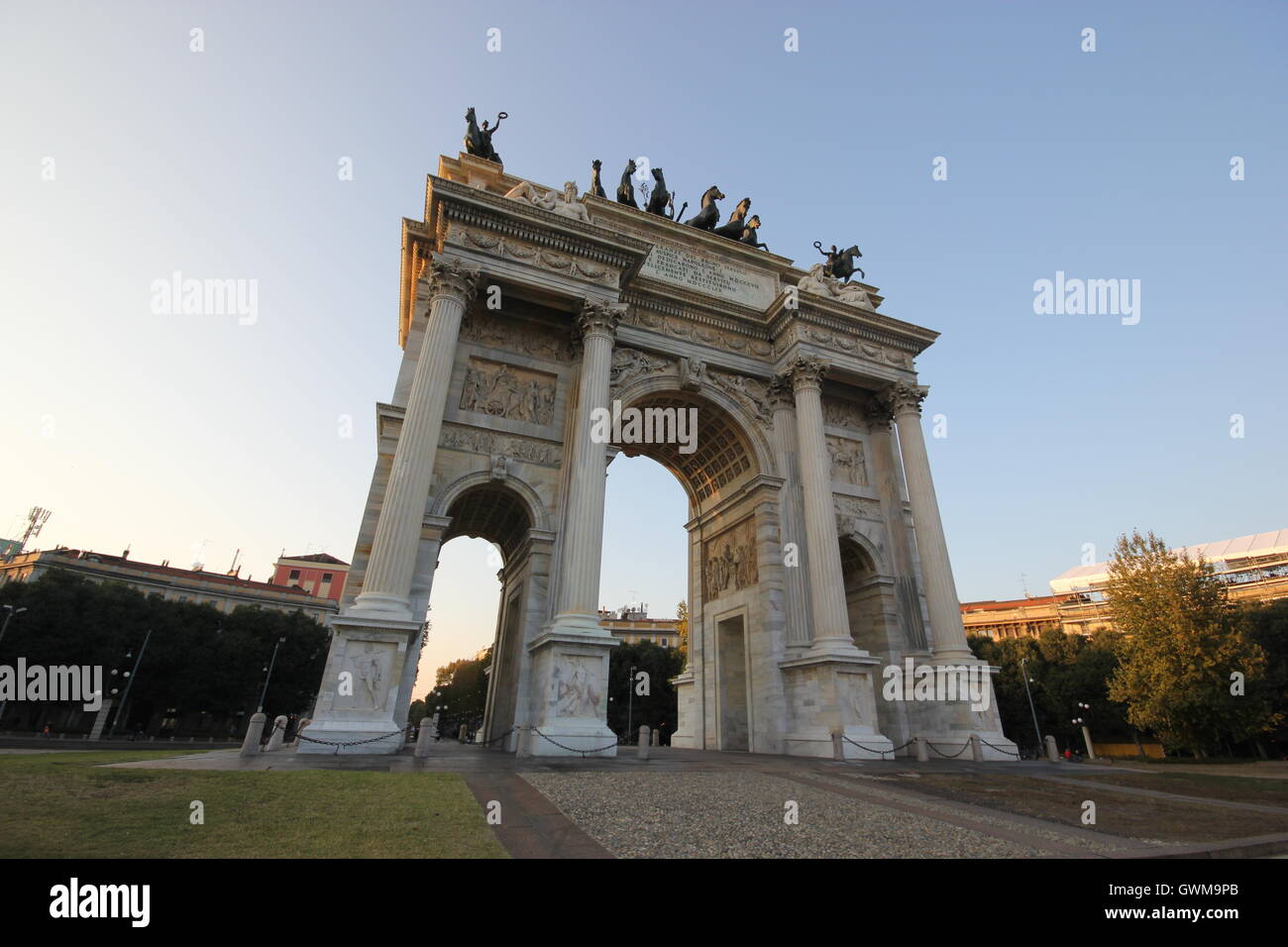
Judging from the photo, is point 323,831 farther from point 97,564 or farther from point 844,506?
point 97,564

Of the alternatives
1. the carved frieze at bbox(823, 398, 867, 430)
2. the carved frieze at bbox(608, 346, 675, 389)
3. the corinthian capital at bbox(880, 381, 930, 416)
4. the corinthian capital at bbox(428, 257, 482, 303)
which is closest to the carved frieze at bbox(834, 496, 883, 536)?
the carved frieze at bbox(823, 398, 867, 430)

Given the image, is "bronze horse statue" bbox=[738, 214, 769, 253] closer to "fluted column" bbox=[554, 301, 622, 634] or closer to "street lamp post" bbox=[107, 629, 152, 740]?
"fluted column" bbox=[554, 301, 622, 634]

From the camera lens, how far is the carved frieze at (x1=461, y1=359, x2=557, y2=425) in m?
20.6

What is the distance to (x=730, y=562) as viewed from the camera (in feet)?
83.1

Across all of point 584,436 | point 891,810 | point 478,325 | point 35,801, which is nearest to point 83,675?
point 478,325

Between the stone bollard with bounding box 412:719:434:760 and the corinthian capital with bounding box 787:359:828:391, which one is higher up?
the corinthian capital with bounding box 787:359:828:391

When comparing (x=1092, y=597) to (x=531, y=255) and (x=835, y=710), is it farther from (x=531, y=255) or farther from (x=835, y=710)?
(x=531, y=255)

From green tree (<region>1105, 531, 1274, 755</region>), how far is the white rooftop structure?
1742 inches

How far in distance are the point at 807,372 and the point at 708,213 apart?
9747 mm

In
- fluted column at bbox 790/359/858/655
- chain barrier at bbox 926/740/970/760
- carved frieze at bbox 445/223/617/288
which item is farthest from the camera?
carved frieze at bbox 445/223/617/288

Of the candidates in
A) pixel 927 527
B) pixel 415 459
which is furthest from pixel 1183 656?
pixel 415 459

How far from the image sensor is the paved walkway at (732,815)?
5973 millimetres
